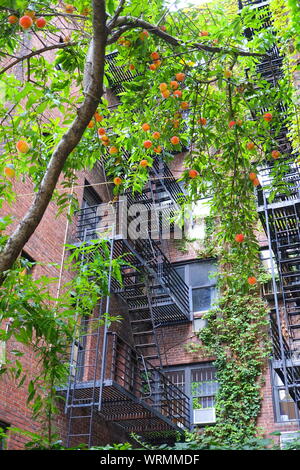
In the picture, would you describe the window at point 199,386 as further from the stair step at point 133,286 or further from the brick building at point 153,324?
the stair step at point 133,286

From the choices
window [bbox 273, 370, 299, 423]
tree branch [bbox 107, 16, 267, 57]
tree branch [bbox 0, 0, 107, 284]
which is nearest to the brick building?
window [bbox 273, 370, 299, 423]

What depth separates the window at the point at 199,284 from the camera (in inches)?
602

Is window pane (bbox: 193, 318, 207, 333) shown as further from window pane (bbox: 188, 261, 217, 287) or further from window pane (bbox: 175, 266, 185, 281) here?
window pane (bbox: 175, 266, 185, 281)

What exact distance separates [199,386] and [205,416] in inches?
35.9

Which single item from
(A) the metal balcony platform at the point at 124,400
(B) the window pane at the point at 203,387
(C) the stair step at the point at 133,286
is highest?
(C) the stair step at the point at 133,286

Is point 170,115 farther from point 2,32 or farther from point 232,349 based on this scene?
point 232,349

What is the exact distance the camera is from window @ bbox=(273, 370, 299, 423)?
1247 cm

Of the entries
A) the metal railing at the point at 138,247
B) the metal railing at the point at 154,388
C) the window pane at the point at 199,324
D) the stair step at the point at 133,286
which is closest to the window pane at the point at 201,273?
the metal railing at the point at 138,247

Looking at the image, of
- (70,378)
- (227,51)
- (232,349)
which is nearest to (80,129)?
(227,51)

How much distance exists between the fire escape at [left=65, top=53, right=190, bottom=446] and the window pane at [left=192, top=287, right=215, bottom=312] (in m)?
0.33

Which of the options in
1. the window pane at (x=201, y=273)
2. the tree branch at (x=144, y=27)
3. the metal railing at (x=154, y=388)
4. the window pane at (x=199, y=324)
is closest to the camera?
the tree branch at (x=144, y=27)

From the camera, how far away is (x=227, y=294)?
14578 millimetres

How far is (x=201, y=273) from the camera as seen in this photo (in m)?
15.9

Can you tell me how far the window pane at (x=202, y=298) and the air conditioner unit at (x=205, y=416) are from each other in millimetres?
3003
